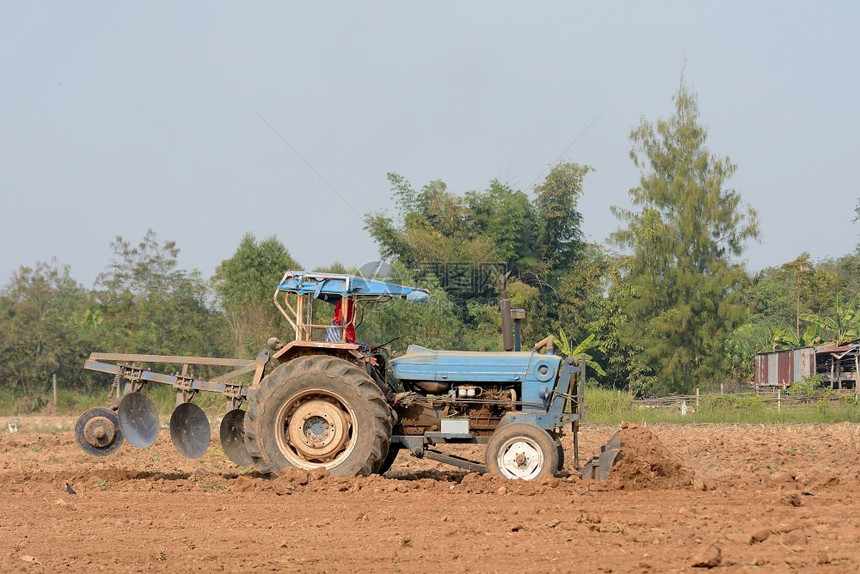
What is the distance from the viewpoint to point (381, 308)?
2516cm

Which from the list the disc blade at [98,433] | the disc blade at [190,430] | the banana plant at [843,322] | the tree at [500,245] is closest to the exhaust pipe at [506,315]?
the disc blade at [190,430]

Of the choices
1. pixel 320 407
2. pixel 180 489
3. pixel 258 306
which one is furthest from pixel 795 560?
pixel 258 306

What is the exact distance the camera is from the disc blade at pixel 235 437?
11.0m

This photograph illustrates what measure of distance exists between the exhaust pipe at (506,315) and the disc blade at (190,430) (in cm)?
352

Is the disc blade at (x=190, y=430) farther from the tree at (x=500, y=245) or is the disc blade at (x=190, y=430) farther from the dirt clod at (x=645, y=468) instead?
the tree at (x=500, y=245)

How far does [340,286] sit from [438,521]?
355 cm

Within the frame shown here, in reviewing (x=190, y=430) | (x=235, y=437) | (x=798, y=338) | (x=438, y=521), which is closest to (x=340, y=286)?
(x=235, y=437)

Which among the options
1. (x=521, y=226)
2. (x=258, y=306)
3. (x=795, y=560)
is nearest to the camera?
(x=795, y=560)

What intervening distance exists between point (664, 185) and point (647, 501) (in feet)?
86.0

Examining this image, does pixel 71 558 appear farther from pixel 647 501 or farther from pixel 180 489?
pixel 647 501

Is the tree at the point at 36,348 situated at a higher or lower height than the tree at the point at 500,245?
lower

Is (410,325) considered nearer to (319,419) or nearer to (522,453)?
(319,419)

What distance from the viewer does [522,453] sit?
9.88 meters

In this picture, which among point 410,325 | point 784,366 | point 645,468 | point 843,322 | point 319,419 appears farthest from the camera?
point 843,322
